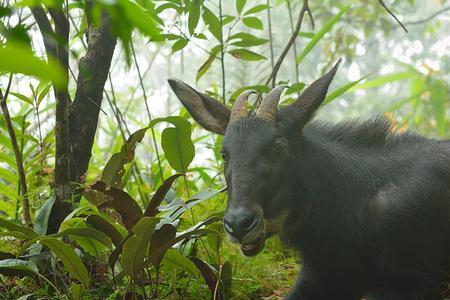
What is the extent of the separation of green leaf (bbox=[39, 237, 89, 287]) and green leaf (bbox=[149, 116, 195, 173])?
983 mm

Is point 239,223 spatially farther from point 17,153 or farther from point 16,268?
point 17,153

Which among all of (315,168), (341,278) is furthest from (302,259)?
(315,168)

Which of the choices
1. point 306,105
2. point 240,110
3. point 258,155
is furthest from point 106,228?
point 306,105

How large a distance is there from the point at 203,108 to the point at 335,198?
0.99 m

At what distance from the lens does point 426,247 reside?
358 centimetres

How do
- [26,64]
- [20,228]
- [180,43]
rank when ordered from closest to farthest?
1. [26,64]
2. [20,228]
3. [180,43]

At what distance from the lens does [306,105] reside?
143 inches

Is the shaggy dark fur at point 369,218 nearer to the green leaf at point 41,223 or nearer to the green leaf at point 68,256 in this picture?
the green leaf at point 68,256

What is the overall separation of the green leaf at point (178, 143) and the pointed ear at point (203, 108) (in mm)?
153

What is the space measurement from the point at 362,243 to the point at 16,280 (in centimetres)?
200

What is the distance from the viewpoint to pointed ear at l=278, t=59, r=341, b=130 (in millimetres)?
3627

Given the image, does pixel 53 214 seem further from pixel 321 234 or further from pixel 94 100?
pixel 321 234

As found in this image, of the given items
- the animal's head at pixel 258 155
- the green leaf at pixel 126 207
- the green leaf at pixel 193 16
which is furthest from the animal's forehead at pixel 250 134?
the green leaf at pixel 193 16

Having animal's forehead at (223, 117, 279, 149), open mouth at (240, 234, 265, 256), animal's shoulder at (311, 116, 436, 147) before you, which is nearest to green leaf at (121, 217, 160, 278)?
open mouth at (240, 234, 265, 256)
